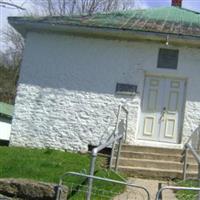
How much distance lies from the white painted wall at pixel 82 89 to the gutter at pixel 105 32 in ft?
0.75

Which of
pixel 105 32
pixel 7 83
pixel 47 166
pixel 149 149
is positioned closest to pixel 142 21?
pixel 105 32

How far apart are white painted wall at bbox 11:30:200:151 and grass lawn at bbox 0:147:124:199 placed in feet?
4.43

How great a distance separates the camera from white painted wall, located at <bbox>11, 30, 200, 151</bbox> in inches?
663

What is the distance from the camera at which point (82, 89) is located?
56.0 feet

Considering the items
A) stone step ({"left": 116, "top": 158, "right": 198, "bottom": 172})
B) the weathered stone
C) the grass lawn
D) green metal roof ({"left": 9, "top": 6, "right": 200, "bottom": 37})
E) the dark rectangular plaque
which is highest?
green metal roof ({"left": 9, "top": 6, "right": 200, "bottom": 37})

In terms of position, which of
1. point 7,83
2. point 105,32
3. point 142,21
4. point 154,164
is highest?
point 7,83

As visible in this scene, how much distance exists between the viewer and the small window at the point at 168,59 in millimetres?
16938

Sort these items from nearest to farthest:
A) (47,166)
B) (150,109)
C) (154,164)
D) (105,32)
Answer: (47,166) < (154,164) < (105,32) < (150,109)

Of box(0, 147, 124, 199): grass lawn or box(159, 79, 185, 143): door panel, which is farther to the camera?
box(159, 79, 185, 143): door panel

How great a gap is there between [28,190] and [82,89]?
759cm

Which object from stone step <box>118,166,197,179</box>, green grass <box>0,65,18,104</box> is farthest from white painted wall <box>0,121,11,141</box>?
stone step <box>118,166,197,179</box>

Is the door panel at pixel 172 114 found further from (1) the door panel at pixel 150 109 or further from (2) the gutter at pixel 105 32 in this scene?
(2) the gutter at pixel 105 32

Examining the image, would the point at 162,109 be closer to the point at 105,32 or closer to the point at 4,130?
the point at 105,32

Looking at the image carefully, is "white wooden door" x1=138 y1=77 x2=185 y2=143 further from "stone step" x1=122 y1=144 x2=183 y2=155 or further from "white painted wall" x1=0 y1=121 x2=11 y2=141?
"white painted wall" x1=0 y1=121 x2=11 y2=141
